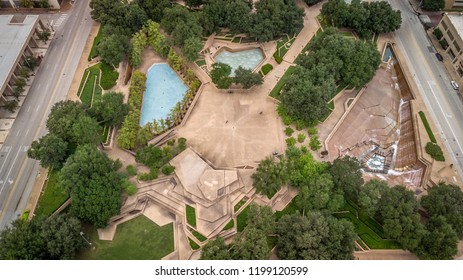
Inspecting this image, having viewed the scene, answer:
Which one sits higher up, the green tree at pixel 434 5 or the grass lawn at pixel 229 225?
the green tree at pixel 434 5

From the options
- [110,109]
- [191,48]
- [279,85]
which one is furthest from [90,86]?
[279,85]

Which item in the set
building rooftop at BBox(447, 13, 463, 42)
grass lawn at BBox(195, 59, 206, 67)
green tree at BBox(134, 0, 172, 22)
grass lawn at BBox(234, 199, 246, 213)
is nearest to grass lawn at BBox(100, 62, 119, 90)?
green tree at BBox(134, 0, 172, 22)

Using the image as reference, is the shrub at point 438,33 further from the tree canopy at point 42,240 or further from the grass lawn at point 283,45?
the tree canopy at point 42,240

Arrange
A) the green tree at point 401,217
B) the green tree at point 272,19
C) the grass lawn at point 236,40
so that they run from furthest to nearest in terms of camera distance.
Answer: the grass lawn at point 236,40, the green tree at point 272,19, the green tree at point 401,217

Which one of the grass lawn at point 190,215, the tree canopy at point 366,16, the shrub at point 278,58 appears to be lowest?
the grass lawn at point 190,215

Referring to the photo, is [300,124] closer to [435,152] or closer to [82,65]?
[435,152]

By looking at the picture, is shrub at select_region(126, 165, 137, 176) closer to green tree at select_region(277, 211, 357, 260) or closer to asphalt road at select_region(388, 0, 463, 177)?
green tree at select_region(277, 211, 357, 260)

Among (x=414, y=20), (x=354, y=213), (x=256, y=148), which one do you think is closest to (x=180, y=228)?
(x=256, y=148)

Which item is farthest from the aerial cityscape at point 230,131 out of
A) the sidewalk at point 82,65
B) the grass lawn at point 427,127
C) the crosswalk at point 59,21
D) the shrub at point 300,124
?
the shrub at point 300,124
